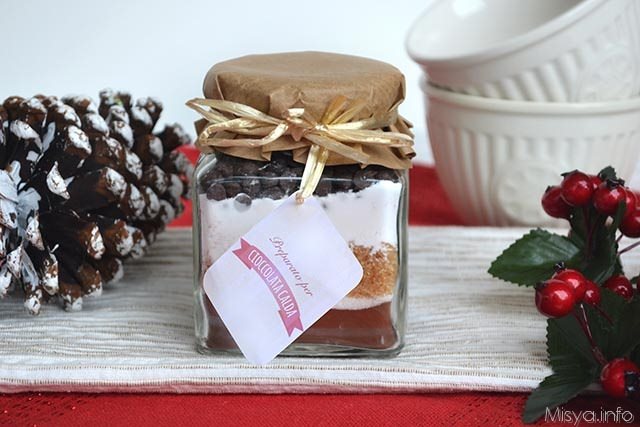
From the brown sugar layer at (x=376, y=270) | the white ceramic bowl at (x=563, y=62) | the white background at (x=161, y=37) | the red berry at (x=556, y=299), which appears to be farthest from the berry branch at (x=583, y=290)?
the white background at (x=161, y=37)

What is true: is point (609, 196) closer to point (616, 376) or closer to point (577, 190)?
point (577, 190)

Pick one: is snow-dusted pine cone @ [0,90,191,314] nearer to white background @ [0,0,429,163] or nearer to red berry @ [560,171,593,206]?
red berry @ [560,171,593,206]

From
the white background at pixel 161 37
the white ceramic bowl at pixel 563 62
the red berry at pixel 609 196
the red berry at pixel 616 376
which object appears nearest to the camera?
the red berry at pixel 616 376

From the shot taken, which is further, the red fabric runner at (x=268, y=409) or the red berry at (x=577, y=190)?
the red berry at (x=577, y=190)

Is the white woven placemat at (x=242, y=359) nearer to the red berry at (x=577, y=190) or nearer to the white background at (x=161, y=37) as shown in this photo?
the red berry at (x=577, y=190)

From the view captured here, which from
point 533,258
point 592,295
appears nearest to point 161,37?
point 533,258

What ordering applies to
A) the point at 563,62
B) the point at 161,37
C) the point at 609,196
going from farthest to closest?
the point at 161,37
the point at 563,62
the point at 609,196

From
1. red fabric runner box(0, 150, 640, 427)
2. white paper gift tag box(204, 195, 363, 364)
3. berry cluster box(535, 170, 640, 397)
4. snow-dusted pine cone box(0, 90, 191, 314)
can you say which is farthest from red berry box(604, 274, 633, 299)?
snow-dusted pine cone box(0, 90, 191, 314)

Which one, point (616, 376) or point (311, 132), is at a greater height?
point (311, 132)
